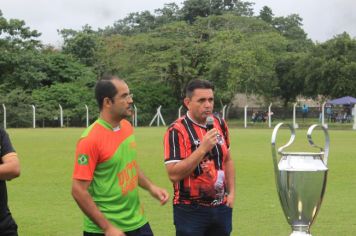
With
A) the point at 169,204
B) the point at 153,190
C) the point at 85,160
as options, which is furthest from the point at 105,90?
the point at 169,204

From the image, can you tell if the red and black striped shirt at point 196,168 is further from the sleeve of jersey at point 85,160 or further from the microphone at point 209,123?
the sleeve of jersey at point 85,160

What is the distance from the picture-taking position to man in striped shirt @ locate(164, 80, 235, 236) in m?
4.54

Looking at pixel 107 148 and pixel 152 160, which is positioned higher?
pixel 107 148

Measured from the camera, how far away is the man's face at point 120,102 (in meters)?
4.05

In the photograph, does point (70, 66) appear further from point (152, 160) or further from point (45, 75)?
point (152, 160)

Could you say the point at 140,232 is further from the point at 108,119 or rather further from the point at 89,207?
the point at 108,119

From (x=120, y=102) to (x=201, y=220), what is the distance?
1138 mm

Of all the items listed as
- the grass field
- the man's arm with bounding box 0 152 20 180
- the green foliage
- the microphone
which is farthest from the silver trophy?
the green foliage

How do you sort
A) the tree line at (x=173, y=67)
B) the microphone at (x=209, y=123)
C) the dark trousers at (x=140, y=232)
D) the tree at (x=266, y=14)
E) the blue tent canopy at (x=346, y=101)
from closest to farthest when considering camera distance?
the dark trousers at (x=140, y=232) < the microphone at (x=209, y=123) < the blue tent canopy at (x=346, y=101) < the tree line at (x=173, y=67) < the tree at (x=266, y=14)

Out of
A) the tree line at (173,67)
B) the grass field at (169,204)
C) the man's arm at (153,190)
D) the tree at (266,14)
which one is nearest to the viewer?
the man's arm at (153,190)

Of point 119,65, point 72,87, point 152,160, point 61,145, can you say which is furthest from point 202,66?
point 152,160

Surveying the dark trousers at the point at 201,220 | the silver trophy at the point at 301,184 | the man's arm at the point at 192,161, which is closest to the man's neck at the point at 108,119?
the man's arm at the point at 192,161

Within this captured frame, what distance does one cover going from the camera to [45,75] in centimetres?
4978

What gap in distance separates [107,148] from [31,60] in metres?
45.3
